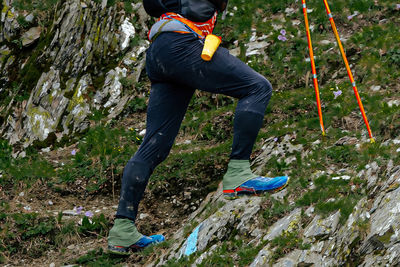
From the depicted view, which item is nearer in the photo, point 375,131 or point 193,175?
point 375,131

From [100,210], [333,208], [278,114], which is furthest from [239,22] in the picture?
[333,208]

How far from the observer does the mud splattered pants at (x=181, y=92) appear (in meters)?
5.75

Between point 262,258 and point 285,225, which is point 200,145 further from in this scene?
point 262,258

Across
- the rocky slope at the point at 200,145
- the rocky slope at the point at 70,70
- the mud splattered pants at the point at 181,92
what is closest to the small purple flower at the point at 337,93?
the rocky slope at the point at 200,145

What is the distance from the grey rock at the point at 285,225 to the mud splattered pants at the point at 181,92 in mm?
849

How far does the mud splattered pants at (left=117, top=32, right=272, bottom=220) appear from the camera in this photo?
5.75m

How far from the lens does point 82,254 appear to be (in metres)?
7.18

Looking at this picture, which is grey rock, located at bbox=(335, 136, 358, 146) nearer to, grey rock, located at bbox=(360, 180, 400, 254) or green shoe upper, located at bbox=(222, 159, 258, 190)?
green shoe upper, located at bbox=(222, 159, 258, 190)

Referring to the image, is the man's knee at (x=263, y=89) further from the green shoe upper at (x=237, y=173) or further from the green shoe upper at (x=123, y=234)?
the green shoe upper at (x=123, y=234)

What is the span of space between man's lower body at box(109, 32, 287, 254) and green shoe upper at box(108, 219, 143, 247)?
13mm

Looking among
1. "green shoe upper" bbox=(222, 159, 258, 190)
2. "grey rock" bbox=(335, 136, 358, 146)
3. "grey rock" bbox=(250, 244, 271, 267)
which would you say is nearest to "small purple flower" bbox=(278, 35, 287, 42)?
"grey rock" bbox=(335, 136, 358, 146)

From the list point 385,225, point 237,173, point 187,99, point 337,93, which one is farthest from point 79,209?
point 385,225

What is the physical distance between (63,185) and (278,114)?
149 inches

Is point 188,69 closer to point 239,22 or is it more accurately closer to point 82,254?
point 82,254
